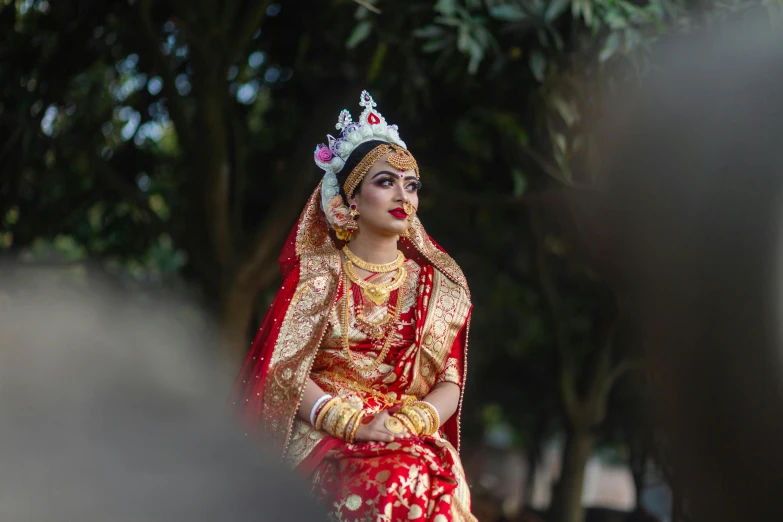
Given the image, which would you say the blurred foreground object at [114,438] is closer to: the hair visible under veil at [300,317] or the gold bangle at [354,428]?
the hair visible under veil at [300,317]

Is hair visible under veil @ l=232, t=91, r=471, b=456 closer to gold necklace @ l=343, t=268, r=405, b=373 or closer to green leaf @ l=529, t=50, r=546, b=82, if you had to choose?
gold necklace @ l=343, t=268, r=405, b=373

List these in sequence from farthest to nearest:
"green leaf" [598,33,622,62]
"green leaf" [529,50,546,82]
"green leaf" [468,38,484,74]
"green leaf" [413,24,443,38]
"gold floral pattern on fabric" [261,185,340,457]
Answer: "green leaf" [529,50,546,82] → "green leaf" [413,24,443,38] → "green leaf" [468,38,484,74] → "green leaf" [598,33,622,62] → "gold floral pattern on fabric" [261,185,340,457]

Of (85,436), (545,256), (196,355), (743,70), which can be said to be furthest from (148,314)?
(743,70)

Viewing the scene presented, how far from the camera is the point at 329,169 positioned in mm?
4066

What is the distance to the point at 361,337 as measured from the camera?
12.8 feet

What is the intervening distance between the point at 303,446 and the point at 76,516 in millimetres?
850

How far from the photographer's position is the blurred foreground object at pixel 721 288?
2.10 meters

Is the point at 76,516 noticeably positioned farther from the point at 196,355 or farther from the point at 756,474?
the point at 196,355

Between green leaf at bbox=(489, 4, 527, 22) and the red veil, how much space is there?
2.35 meters

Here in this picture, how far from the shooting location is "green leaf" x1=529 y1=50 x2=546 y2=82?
20.2 feet

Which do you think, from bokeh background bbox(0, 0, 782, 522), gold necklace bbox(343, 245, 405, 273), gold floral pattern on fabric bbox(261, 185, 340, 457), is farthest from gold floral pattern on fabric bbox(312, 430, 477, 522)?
bokeh background bbox(0, 0, 782, 522)

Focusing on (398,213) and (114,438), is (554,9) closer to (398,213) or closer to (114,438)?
(398,213)

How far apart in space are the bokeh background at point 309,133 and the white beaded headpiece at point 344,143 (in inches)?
50.2

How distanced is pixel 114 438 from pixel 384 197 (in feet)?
5.25
